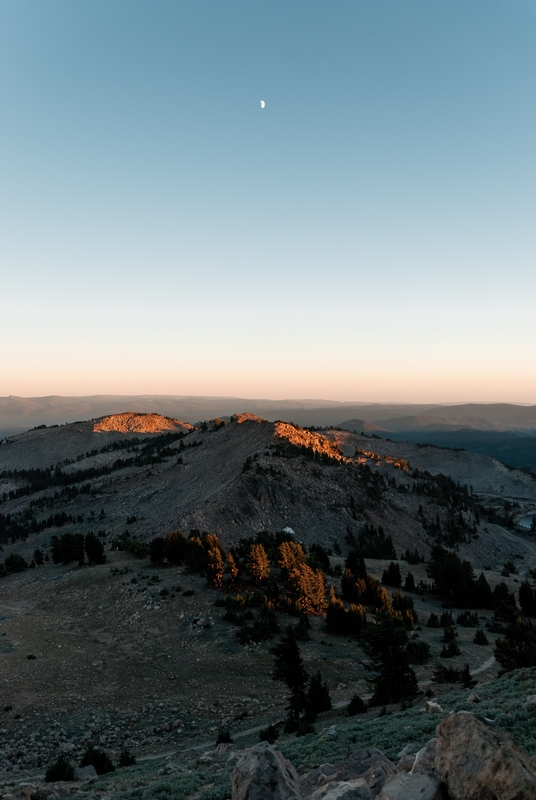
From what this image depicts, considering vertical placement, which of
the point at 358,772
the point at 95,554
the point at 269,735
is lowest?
the point at 95,554

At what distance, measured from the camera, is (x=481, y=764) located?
6.66 m

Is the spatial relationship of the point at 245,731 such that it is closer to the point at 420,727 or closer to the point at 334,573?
the point at 420,727

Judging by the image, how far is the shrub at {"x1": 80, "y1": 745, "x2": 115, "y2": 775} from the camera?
16.3m

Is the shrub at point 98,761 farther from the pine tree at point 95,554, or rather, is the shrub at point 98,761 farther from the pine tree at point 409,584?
the pine tree at point 409,584

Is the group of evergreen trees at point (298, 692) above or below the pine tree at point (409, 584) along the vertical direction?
above

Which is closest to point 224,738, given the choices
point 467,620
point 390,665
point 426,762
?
point 390,665

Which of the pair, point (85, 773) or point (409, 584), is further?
point (409, 584)

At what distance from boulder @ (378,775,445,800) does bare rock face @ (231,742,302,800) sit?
6.62 feet

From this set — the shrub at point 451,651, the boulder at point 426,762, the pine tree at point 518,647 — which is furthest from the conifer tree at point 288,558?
the boulder at point 426,762

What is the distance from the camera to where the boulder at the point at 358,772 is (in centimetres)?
862

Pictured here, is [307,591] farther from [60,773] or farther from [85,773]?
[60,773]

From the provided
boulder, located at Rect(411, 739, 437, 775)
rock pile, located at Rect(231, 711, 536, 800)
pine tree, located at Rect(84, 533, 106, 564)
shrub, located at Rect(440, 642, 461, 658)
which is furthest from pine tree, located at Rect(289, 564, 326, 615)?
boulder, located at Rect(411, 739, 437, 775)

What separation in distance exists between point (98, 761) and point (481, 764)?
15487 millimetres

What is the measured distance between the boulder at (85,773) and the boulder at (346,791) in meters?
10.9
